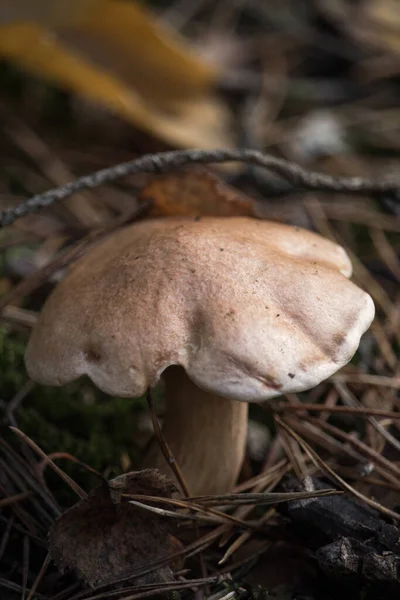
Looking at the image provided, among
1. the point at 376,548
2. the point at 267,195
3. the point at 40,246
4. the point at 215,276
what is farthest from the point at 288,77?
the point at 376,548

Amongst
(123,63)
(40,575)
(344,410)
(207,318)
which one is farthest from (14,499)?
(123,63)

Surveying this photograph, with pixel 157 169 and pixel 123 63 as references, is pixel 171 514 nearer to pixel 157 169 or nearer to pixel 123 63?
pixel 157 169

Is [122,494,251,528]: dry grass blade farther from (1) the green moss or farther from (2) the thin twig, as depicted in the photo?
(2) the thin twig

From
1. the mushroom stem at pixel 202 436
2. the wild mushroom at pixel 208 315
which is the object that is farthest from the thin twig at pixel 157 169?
the mushroom stem at pixel 202 436

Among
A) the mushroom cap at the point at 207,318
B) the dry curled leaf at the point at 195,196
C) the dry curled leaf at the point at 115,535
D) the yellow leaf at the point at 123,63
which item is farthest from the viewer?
the yellow leaf at the point at 123,63

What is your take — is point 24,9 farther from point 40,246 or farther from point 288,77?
point 288,77

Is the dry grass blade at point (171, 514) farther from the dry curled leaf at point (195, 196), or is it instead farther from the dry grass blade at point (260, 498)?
the dry curled leaf at point (195, 196)

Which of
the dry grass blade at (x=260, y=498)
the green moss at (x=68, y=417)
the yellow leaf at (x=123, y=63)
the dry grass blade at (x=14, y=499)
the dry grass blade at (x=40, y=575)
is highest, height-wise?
the yellow leaf at (x=123, y=63)

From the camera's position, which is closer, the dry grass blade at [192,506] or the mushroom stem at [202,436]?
the dry grass blade at [192,506]
